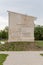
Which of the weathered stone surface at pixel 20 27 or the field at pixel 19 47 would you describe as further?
the weathered stone surface at pixel 20 27

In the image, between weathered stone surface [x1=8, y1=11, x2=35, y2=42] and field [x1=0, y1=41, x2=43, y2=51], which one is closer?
field [x1=0, y1=41, x2=43, y2=51]

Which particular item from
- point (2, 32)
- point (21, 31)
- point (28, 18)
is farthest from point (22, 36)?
point (2, 32)

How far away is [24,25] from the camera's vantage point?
87.9 ft

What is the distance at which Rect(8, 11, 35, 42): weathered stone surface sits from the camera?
2633cm

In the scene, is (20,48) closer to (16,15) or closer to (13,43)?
(13,43)

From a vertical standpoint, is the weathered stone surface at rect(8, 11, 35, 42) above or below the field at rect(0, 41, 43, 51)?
above

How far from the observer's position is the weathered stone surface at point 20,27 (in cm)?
2633

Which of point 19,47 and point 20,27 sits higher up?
point 20,27

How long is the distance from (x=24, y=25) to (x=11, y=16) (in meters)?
1.86

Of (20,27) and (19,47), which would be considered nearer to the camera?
(19,47)

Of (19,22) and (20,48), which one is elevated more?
(19,22)

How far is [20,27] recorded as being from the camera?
1048 inches

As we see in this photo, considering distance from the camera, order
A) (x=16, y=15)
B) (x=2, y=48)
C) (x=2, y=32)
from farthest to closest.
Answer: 1. (x=2, y=32)
2. (x=16, y=15)
3. (x=2, y=48)

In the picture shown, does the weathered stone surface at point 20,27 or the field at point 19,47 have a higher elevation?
the weathered stone surface at point 20,27
